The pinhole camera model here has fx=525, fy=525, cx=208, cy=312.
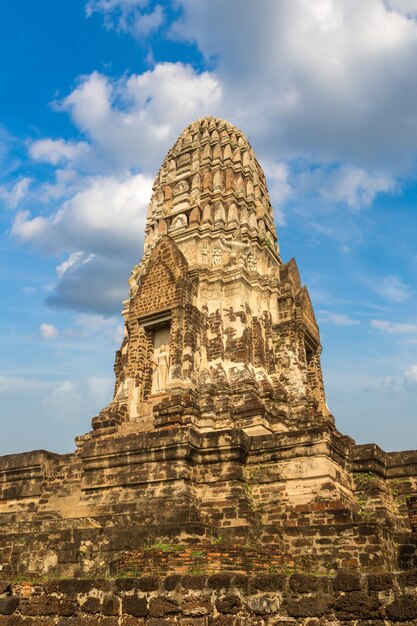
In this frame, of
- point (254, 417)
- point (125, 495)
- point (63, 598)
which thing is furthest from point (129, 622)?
point (254, 417)

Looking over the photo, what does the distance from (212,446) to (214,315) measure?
17.6 feet

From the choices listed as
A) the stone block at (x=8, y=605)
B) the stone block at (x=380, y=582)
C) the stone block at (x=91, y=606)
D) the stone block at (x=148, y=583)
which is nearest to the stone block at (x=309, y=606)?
the stone block at (x=380, y=582)

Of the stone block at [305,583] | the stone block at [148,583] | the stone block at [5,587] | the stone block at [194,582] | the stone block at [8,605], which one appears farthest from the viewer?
the stone block at [5,587]

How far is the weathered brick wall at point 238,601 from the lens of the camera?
22.8 feet

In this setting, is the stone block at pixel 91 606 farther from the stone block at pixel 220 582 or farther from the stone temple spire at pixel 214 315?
the stone temple spire at pixel 214 315

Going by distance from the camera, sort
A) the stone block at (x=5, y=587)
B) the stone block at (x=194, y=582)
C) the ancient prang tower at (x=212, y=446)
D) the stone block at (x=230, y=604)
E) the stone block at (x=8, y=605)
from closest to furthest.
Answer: the stone block at (x=230, y=604) < the stone block at (x=194, y=582) < the stone block at (x=8, y=605) < the stone block at (x=5, y=587) < the ancient prang tower at (x=212, y=446)

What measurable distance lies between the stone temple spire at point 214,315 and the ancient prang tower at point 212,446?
6cm

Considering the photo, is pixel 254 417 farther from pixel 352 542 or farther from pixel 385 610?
pixel 385 610

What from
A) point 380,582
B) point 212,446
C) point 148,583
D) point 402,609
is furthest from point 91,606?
point 212,446

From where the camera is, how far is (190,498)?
480 inches

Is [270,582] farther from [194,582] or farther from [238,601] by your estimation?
[194,582]

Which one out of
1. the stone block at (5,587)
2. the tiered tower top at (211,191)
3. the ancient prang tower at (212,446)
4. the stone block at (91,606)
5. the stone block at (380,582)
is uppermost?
the tiered tower top at (211,191)

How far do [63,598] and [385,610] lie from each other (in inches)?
187

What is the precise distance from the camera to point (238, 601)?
289 inches
